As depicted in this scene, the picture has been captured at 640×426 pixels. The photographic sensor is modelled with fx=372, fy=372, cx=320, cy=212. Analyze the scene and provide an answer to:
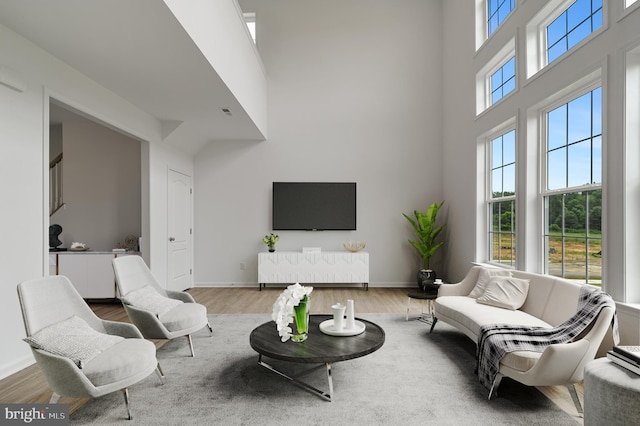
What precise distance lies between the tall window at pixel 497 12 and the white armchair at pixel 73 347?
17.0 feet

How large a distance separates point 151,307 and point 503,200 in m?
4.19

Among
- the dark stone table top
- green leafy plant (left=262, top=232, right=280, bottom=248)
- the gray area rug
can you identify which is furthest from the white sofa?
green leafy plant (left=262, top=232, right=280, bottom=248)

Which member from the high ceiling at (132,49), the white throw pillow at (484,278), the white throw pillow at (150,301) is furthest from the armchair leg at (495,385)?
the high ceiling at (132,49)

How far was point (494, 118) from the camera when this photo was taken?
4.71 metres

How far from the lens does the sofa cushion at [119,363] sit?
2143mm

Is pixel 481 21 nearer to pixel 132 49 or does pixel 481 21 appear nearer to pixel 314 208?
pixel 314 208

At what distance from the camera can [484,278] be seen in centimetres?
397

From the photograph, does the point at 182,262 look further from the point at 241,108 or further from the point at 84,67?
the point at 84,67

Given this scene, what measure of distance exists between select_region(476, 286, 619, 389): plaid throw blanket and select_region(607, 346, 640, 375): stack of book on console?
395 mm

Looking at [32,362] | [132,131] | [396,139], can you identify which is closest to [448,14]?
[396,139]

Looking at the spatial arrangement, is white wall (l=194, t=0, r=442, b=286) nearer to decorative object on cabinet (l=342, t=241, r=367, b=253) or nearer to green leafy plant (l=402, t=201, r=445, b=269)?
decorative object on cabinet (l=342, t=241, r=367, b=253)

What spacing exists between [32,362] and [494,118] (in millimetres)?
5475

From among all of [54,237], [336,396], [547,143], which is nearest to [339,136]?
[547,143]

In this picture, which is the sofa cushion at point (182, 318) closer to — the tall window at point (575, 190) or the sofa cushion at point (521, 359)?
the sofa cushion at point (521, 359)
